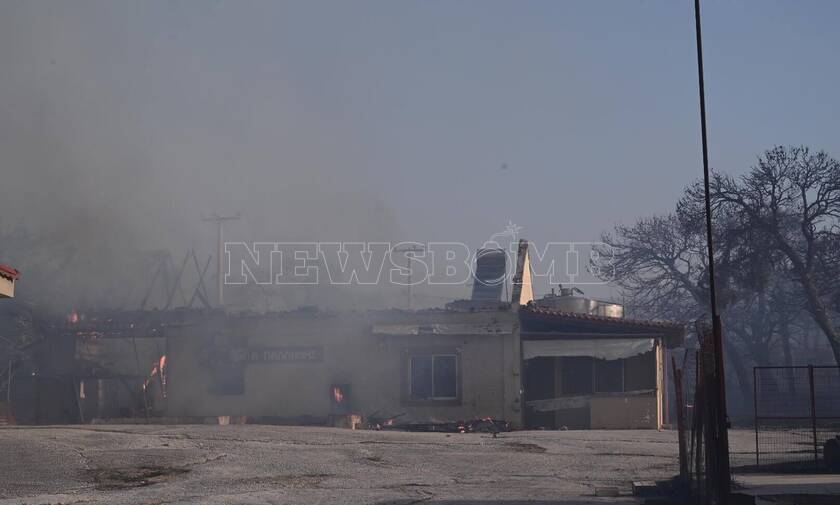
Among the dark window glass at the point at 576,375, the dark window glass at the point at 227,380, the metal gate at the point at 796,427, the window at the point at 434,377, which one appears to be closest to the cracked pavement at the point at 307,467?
the metal gate at the point at 796,427

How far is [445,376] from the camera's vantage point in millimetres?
24281

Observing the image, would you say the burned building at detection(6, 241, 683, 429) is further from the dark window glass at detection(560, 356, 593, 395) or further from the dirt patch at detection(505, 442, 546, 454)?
the dirt patch at detection(505, 442, 546, 454)

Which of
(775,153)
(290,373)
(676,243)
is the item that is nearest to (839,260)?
(775,153)

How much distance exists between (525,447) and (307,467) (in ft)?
15.8

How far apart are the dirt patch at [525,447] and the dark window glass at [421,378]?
7.25 m

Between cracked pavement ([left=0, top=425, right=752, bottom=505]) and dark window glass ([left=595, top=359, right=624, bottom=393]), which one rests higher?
dark window glass ([left=595, top=359, right=624, bottom=393])

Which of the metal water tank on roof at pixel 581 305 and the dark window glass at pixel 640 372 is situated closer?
the dark window glass at pixel 640 372

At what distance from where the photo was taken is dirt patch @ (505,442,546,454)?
15.9m

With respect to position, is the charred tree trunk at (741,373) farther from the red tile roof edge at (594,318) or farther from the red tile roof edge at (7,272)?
the red tile roof edge at (7,272)

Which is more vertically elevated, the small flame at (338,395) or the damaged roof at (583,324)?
the damaged roof at (583,324)

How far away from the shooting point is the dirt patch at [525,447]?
15.9 meters

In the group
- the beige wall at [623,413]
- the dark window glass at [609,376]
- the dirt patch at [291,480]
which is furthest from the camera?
the dark window glass at [609,376]

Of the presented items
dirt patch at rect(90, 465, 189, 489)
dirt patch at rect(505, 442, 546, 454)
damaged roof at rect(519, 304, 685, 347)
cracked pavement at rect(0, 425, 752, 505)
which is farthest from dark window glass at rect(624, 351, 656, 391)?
dirt patch at rect(90, 465, 189, 489)

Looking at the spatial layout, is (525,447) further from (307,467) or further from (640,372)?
(640,372)
